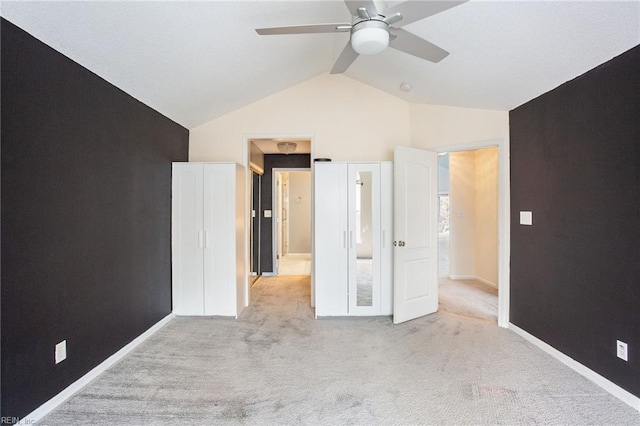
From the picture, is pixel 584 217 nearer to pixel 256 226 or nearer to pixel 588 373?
pixel 588 373

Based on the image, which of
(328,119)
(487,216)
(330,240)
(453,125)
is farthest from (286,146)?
(487,216)

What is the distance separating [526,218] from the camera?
3.11 m

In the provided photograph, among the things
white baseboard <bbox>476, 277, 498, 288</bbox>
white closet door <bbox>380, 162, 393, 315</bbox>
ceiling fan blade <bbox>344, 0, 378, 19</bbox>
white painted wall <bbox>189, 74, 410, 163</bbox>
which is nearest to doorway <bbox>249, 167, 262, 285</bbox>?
white painted wall <bbox>189, 74, 410, 163</bbox>

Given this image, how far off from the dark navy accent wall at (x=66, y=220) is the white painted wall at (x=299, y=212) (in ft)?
17.7

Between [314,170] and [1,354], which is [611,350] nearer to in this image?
[314,170]

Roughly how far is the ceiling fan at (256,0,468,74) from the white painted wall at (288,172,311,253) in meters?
6.54

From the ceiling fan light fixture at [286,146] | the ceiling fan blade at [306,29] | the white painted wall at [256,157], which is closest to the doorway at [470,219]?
the ceiling fan light fixture at [286,146]

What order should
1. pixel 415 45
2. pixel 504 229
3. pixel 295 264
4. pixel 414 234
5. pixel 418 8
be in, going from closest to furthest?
1. pixel 418 8
2. pixel 415 45
3. pixel 504 229
4. pixel 414 234
5. pixel 295 264

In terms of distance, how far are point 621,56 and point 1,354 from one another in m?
4.18

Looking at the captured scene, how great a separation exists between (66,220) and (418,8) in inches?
101

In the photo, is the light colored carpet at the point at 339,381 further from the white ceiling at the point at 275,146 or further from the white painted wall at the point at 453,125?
the white ceiling at the point at 275,146

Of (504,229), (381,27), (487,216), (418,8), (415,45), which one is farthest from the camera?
(487,216)

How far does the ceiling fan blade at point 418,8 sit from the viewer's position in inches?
59.8

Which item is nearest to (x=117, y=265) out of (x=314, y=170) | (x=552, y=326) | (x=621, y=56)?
(x=314, y=170)
